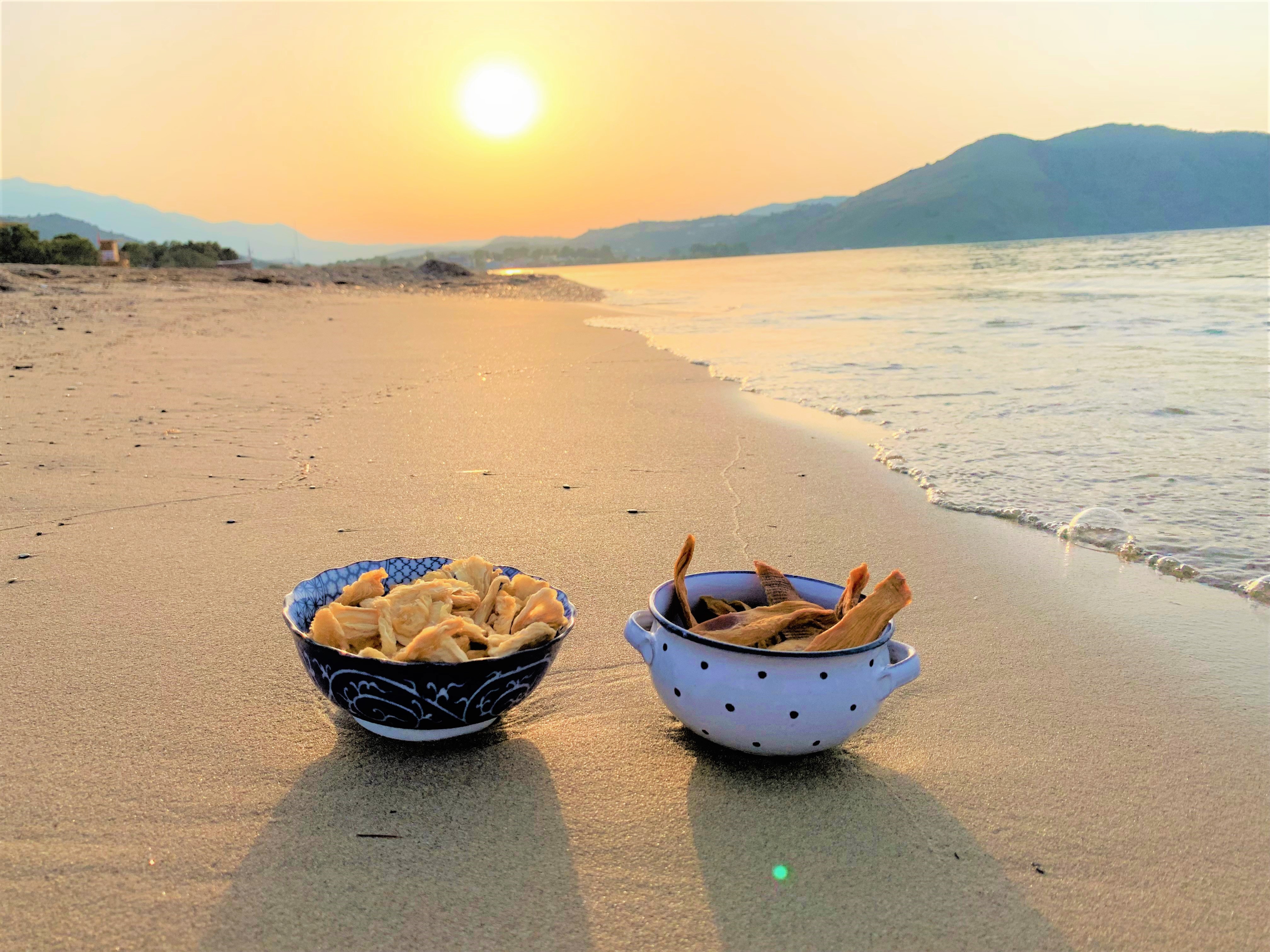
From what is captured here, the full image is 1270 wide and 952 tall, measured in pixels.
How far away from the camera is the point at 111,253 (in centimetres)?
3822

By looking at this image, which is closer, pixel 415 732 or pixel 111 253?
pixel 415 732

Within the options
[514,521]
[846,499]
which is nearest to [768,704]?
[514,521]

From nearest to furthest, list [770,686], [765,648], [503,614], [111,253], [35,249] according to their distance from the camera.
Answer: [770,686], [765,648], [503,614], [35,249], [111,253]

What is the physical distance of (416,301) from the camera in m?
20.1

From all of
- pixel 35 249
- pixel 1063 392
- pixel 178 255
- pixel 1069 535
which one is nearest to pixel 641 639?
pixel 1069 535

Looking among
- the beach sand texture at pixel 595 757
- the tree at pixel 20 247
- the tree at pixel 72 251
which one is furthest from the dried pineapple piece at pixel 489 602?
the tree at pixel 20 247

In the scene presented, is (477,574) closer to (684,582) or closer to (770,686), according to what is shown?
(684,582)

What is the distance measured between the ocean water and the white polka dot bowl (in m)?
2.09

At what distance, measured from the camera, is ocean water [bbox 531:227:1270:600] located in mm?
3682

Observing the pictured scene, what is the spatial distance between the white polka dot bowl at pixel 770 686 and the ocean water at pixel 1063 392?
2.09 metres

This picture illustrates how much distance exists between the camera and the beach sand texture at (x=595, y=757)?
4.31 ft

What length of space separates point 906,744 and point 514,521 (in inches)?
75.9

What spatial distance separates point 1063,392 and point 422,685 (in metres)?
6.52

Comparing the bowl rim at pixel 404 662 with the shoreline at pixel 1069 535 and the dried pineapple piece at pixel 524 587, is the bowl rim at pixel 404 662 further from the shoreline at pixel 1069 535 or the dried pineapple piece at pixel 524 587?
the shoreline at pixel 1069 535
